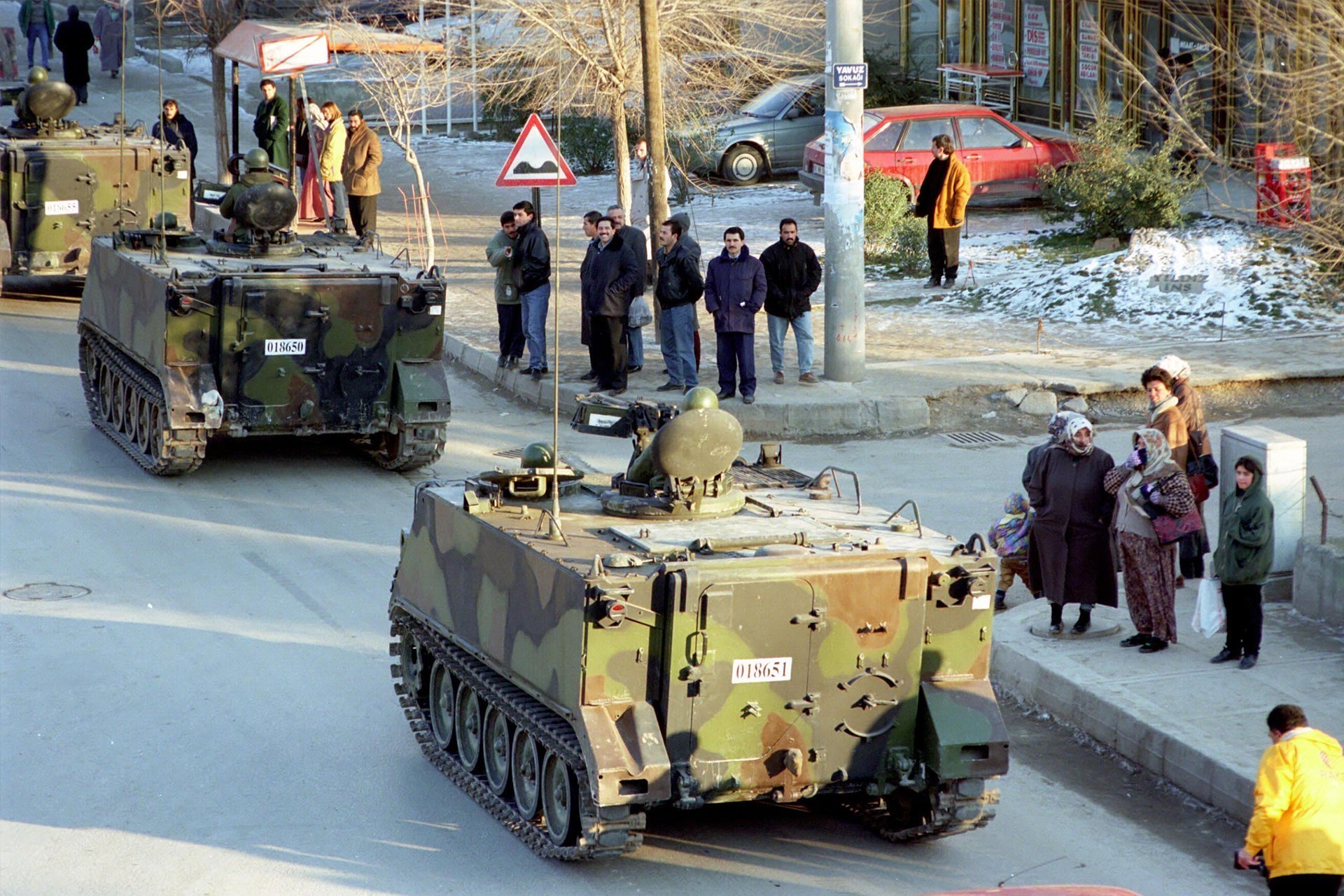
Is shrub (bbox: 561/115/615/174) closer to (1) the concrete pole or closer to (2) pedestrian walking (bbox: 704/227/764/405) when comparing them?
(1) the concrete pole

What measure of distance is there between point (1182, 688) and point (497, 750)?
11.9 ft

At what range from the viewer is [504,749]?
8.62 m

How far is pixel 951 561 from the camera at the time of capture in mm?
8086

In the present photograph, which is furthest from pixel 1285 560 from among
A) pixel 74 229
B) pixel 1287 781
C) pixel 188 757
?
pixel 74 229

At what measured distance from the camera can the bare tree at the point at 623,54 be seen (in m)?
20.3

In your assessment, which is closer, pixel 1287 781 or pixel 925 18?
pixel 1287 781

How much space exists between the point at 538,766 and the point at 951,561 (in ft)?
6.56

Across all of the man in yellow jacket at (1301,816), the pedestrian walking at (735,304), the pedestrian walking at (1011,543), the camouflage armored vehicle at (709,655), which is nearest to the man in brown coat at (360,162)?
the pedestrian walking at (735,304)

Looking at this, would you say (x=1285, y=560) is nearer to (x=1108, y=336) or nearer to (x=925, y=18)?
(x=1108, y=336)

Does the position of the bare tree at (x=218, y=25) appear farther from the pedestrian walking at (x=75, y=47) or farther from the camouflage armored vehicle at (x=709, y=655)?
the camouflage armored vehicle at (x=709, y=655)

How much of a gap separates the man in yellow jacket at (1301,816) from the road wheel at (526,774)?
3037mm

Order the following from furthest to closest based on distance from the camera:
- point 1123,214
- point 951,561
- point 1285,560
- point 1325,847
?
point 1123,214, point 1285,560, point 951,561, point 1325,847

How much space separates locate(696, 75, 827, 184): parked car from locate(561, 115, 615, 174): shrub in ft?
6.64

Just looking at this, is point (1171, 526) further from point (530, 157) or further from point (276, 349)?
point (530, 157)
